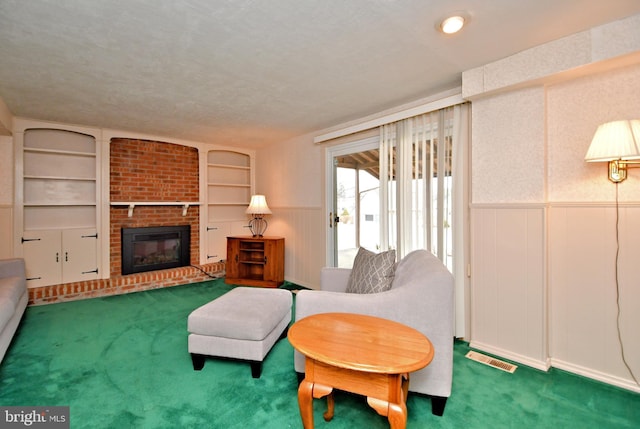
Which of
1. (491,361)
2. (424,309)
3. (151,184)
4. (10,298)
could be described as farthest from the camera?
(151,184)

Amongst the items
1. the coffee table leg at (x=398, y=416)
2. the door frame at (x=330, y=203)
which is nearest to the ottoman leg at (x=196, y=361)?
the coffee table leg at (x=398, y=416)

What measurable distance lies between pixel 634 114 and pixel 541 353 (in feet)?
5.58

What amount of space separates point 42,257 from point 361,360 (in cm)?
444

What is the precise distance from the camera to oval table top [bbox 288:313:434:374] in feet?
3.71

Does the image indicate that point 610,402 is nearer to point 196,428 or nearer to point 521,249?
point 521,249

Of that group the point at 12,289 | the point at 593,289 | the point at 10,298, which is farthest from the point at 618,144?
the point at 12,289

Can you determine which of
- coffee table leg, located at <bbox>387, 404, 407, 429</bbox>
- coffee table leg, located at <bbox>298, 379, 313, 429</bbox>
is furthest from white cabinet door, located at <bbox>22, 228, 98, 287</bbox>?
coffee table leg, located at <bbox>387, 404, 407, 429</bbox>

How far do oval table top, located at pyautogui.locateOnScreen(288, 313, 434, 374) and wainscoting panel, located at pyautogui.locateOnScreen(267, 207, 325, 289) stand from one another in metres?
2.55

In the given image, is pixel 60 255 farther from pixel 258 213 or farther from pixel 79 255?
pixel 258 213

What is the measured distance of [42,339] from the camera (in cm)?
262

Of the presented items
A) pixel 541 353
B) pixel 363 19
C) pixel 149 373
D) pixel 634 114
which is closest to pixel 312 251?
pixel 149 373

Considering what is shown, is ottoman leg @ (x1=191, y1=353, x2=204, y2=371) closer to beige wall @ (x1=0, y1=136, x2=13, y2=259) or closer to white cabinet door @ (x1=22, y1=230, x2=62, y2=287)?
white cabinet door @ (x1=22, y1=230, x2=62, y2=287)

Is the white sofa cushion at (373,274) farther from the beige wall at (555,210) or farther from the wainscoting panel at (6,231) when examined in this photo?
the wainscoting panel at (6,231)

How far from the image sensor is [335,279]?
272 centimetres
